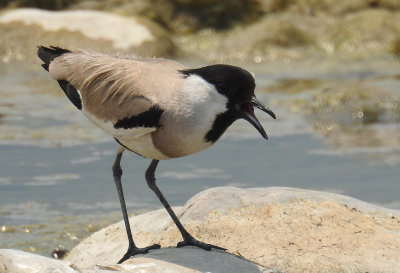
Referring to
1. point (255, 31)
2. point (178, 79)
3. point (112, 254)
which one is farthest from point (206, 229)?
point (255, 31)

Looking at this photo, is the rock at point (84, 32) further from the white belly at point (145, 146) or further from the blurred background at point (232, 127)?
the white belly at point (145, 146)

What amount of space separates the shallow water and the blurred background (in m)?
0.01

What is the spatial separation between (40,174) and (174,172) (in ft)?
4.46

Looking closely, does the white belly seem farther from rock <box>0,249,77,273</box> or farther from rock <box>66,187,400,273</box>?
rock <box>0,249,77,273</box>

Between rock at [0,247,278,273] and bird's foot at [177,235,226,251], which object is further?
bird's foot at [177,235,226,251]

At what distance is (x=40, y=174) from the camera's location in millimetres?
9703

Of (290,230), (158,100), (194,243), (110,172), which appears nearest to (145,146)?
(158,100)

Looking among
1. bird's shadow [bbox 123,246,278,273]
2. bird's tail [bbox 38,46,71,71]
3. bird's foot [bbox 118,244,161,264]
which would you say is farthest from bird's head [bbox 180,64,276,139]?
bird's tail [bbox 38,46,71,71]

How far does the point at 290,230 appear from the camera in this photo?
6.45 meters

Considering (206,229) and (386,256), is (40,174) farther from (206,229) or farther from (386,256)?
(386,256)

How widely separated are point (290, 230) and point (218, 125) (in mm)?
1252

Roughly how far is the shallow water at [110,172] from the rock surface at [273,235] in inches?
52.6

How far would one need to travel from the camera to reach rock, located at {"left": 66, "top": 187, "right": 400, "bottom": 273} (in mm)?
6164

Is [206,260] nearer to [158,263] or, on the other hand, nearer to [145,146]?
[158,263]
